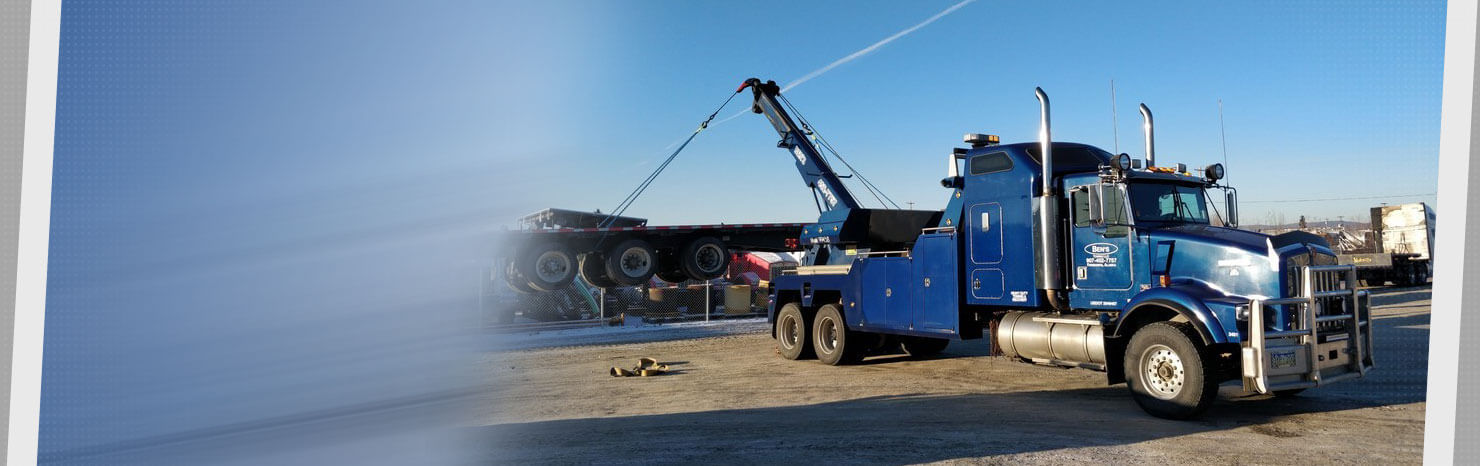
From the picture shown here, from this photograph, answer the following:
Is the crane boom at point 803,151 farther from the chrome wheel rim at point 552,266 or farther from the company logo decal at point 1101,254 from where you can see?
the chrome wheel rim at point 552,266

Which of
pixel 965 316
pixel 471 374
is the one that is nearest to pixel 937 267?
pixel 965 316

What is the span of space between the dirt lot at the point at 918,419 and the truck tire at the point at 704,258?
24.9 ft

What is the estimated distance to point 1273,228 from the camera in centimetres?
710

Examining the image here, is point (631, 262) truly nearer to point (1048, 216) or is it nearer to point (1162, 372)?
point (1048, 216)

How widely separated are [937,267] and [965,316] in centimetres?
62

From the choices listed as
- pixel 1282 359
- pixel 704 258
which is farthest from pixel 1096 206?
pixel 704 258

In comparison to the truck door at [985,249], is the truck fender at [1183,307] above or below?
below

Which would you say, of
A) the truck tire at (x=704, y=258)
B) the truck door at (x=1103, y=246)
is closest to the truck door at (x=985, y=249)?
the truck door at (x=1103, y=246)

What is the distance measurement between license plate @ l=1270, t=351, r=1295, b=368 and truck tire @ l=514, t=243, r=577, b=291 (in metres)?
13.1

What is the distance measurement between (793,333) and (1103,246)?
5.29 m

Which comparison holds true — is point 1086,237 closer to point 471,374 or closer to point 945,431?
point 945,431

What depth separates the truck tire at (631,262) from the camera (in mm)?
17609

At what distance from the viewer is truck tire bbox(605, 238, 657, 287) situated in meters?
17.6

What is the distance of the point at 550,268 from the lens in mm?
17188
